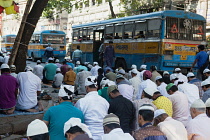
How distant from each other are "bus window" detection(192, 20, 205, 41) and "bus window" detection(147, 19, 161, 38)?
2038 millimetres

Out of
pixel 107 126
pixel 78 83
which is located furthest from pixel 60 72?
pixel 107 126

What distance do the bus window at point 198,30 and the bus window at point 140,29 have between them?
2.32m

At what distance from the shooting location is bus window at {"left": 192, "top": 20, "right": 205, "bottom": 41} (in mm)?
16562

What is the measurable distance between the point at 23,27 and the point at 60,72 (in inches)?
186

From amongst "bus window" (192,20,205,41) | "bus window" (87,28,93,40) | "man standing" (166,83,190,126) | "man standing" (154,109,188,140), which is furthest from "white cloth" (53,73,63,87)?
"man standing" (154,109,188,140)

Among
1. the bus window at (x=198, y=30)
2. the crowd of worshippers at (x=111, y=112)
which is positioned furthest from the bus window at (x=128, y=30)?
the crowd of worshippers at (x=111, y=112)

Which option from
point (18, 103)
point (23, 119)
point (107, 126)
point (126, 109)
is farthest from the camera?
point (18, 103)

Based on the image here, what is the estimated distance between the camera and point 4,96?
8.34 meters

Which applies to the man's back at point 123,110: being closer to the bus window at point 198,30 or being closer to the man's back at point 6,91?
the man's back at point 6,91

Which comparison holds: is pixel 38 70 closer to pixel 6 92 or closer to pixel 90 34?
pixel 90 34

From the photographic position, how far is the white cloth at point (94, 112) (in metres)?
5.48

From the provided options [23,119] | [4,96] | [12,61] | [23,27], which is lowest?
[23,119]

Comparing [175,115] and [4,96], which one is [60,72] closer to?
[4,96]

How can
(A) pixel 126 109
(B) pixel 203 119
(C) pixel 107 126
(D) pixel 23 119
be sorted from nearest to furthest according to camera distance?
(C) pixel 107 126
(B) pixel 203 119
(A) pixel 126 109
(D) pixel 23 119
